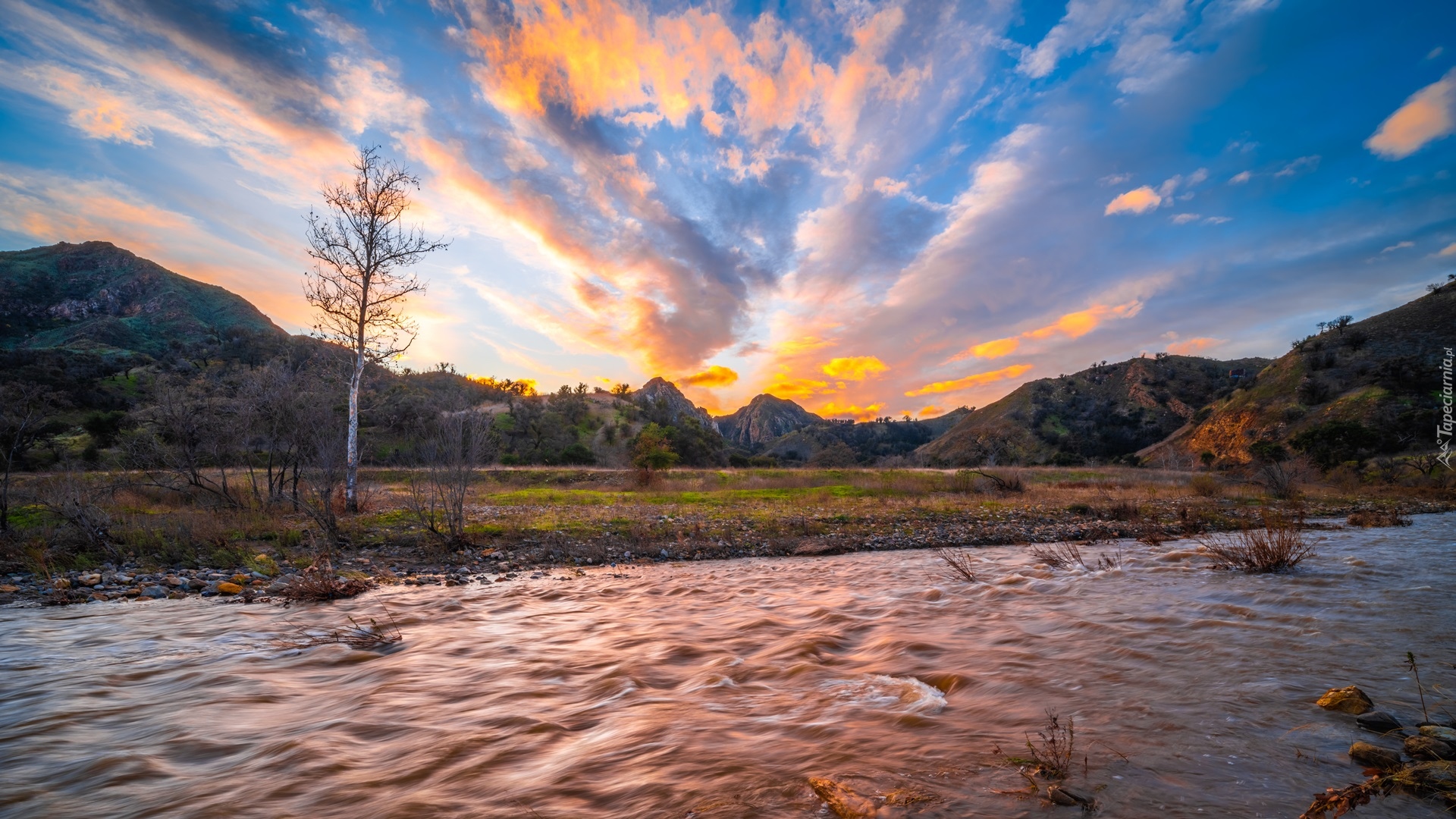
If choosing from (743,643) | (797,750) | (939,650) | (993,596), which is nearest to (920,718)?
(797,750)

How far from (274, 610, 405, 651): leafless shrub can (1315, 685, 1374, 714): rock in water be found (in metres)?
7.81

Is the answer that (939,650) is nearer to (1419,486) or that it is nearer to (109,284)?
(1419,486)

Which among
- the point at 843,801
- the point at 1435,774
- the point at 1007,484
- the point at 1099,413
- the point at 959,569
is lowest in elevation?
the point at 959,569

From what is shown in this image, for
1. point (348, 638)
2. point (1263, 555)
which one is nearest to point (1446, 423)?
point (1263, 555)

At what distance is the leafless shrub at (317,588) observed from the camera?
744 centimetres

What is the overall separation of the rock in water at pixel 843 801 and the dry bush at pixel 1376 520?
18.8 metres

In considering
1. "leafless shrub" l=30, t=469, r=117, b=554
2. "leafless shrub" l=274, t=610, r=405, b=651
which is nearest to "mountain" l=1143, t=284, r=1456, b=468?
"leafless shrub" l=274, t=610, r=405, b=651

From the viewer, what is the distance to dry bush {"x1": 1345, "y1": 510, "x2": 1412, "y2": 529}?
1353 cm

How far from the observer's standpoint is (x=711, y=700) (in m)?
4.07

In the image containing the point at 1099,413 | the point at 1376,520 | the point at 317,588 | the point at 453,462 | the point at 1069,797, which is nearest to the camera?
the point at 1069,797

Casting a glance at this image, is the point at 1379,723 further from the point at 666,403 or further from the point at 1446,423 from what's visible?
the point at 666,403

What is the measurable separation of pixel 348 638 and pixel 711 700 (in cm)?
427

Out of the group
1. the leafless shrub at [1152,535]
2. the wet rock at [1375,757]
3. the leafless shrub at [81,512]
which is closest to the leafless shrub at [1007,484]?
the leafless shrub at [1152,535]

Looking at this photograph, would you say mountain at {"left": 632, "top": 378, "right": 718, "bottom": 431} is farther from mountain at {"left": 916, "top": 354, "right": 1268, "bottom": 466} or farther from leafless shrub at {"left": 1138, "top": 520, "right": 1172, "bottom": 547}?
leafless shrub at {"left": 1138, "top": 520, "right": 1172, "bottom": 547}
